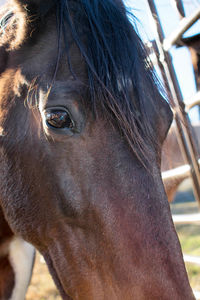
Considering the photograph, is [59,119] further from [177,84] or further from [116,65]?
[177,84]

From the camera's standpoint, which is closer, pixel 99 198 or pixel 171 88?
pixel 99 198

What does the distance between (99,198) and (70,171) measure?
0.13 meters

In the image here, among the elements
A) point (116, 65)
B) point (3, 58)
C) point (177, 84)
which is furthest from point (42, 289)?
point (116, 65)

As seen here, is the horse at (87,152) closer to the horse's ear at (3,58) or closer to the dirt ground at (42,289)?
the horse's ear at (3,58)

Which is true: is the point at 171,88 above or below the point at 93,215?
above

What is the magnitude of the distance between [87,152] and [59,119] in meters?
0.14

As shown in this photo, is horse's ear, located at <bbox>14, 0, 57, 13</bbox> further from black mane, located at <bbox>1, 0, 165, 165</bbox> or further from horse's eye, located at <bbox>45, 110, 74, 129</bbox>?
horse's eye, located at <bbox>45, 110, 74, 129</bbox>

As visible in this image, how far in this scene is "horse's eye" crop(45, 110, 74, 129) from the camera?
39.4 inches

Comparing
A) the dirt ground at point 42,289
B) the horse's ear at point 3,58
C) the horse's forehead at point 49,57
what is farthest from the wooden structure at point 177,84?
the dirt ground at point 42,289

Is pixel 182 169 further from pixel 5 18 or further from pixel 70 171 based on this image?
pixel 5 18

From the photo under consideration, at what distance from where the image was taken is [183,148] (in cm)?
195

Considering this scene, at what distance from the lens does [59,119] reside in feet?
3.29

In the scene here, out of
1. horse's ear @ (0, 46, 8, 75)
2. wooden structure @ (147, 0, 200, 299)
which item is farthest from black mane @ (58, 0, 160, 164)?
wooden structure @ (147, 0, 200, 299)

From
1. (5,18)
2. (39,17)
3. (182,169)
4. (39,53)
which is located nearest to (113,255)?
(39,53)
